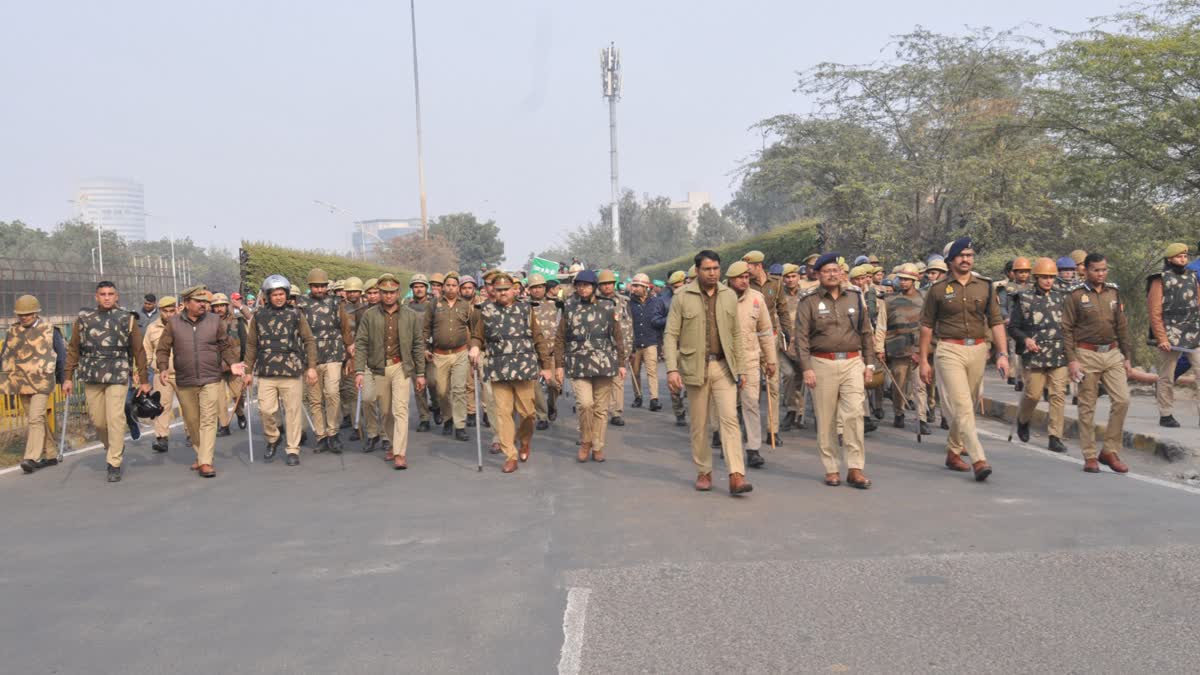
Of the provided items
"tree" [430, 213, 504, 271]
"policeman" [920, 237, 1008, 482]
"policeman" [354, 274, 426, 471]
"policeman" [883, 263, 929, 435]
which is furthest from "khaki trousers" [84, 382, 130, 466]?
"tree" [430, 213, 504, 271]

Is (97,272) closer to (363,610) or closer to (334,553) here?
(334,553)

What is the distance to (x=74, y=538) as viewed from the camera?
714 centimetres

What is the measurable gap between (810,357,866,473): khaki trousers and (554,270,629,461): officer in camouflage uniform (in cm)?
262

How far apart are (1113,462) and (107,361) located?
9817 millimetres

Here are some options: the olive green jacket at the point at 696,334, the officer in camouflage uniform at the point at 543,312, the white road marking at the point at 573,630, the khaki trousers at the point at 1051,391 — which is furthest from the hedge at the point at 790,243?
the white road marking at the point at 573,630

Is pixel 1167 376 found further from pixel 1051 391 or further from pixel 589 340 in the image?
pixel 589 340

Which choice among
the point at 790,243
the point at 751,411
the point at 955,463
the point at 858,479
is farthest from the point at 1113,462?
the point at 790,243

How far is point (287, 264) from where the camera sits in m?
26.2

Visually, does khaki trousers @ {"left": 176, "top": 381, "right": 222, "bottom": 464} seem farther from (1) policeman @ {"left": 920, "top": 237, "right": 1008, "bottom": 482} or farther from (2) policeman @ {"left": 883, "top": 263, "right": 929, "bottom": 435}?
(2) policeman @ {"left": 883, "top": 263, "right": 929, "bottom": 435}

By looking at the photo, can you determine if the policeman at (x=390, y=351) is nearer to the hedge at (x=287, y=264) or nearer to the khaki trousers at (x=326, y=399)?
the khaki trousers at (x=326, y=399)

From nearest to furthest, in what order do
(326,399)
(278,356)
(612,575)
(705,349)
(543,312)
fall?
(612,575) → (705,349) → (278,356) → (326,399) → (543,312)

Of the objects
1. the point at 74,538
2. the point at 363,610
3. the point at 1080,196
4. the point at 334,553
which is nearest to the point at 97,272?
the point at 74,538

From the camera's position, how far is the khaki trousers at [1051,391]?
32.2ft

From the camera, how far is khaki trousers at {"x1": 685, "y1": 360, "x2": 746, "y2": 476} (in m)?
7.92
